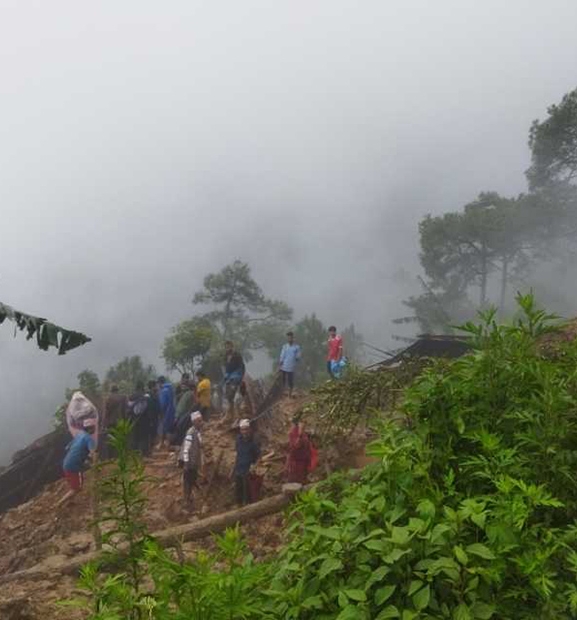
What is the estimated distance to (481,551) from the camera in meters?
2.35

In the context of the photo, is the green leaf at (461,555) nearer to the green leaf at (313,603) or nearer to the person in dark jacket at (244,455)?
the green leaf at (313,603)

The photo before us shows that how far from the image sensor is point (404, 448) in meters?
2.99

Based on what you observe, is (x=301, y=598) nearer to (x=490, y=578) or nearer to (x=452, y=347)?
(x=490, y=578)

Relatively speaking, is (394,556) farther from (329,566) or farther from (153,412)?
(153,412)

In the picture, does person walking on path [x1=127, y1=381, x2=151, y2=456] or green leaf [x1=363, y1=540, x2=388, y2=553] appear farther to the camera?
person walking on path [x1=127, y1=381, x2=151, y2=456]

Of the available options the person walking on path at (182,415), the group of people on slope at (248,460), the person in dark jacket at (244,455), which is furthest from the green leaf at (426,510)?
the person walking on path at (182,415)

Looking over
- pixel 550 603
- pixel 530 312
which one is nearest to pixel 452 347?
pixel 530 312

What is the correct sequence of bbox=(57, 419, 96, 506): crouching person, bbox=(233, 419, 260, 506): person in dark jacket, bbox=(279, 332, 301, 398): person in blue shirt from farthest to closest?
bbox=(279, 332, 301, 398): person in blue shirt < bbox=(57, 419, 96, 506): crouching person < bbox=(233, 419, 260, 506): person in dark jacket

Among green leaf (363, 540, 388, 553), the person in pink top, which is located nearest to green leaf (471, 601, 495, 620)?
green leaf (363, 540, 388, 553)

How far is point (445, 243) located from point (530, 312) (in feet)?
115

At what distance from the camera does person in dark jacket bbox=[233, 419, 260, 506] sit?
10.8 meters

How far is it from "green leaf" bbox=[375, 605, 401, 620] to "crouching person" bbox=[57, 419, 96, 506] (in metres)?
11.2

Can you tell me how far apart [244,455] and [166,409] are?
210 inches

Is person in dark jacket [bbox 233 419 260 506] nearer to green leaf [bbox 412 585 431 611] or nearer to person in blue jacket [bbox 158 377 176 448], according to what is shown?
person in blue jacket [bbox 158 377 176 448]
